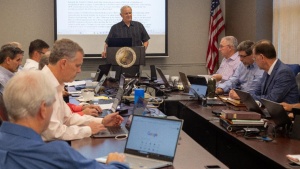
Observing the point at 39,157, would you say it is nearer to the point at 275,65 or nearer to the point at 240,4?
the point at 275,65

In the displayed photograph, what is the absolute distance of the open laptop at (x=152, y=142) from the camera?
207cm

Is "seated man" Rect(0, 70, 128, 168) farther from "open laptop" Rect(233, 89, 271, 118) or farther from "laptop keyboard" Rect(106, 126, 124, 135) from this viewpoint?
"open laptop" Rect(233, 89, 271, 118)

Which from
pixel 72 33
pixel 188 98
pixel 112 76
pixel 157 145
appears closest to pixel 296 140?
pixel 157 145

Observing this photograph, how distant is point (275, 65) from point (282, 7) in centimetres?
280

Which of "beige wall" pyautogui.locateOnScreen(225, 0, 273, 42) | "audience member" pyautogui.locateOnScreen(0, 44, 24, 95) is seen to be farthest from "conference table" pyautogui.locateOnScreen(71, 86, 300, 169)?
"beige wall" pyautogui.locateOnScreen(225, 0, 273, 42)

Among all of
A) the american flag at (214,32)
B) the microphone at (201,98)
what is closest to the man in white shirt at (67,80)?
the microphone at (201,98)

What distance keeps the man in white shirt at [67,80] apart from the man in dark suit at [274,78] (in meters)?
1.65

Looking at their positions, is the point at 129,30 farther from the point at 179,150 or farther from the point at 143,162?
the point at 143,162

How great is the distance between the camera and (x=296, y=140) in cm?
263

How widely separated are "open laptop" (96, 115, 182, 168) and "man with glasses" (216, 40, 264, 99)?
2703 mm

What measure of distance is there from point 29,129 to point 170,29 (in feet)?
22.5

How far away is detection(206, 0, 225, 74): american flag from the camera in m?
8.15

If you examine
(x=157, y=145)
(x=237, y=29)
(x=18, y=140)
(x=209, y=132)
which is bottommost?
(x=209, y=132)

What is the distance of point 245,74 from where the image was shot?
5.21m
